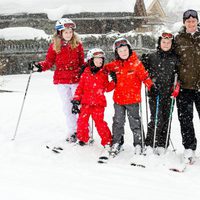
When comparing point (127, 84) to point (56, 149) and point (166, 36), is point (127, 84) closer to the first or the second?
point (166, 36)

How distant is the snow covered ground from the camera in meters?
4.33

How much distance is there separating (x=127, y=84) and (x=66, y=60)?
1.19 meters

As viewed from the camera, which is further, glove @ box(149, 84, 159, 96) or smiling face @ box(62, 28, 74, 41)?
smiling face @ box(62, 28, 74, 41)

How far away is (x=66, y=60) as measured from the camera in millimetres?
6184

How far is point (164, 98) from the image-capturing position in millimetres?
5629

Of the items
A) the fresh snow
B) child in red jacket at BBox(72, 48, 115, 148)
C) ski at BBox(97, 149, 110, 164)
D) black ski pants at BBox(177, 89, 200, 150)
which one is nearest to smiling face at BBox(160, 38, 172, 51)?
black ski pants at BBox(177, 89, 200, 150)

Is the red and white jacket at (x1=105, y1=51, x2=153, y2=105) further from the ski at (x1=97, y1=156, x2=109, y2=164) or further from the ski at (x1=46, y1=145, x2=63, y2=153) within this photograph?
the ski at (x1=46, y1=145, x2=63, y2=153)

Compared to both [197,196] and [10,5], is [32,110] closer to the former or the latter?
[197,196]

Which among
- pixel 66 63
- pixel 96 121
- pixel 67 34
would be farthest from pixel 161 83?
pixel 67 34

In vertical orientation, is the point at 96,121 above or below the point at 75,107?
below

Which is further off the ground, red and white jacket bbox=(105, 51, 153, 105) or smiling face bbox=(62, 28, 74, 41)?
smiling face bbox=(62, 28, 74, 41)

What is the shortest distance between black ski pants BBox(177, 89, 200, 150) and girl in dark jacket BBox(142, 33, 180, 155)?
7.2 inches

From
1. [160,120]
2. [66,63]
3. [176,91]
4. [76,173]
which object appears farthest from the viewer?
[66,63]

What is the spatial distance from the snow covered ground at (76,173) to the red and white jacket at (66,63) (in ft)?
3.69
